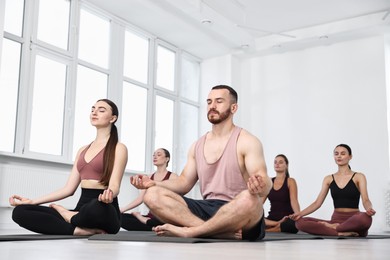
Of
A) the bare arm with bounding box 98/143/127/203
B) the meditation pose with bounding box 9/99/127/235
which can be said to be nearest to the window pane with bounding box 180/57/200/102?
the meditation pose with bounding box 9/99/127/235

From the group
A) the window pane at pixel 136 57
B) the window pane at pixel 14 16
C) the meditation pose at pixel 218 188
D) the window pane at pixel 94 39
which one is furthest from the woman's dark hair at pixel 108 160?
the window pane at pixel 136 57

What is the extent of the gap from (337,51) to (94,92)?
3.88 metres

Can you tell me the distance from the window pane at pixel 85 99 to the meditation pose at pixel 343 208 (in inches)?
120

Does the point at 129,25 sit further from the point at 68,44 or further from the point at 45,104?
the point at 45,104

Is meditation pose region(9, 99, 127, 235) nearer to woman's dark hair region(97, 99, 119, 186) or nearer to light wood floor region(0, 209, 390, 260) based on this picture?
woman's dark hair region(97, 99, 119, 186)

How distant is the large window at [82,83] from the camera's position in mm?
5613

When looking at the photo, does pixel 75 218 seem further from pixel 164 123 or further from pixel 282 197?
pixel 164 123

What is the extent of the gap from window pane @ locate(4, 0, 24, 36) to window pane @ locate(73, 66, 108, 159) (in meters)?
0.98

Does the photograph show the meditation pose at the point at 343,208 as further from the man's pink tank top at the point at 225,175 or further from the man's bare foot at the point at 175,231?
the man's bare foot at the point at 175,231

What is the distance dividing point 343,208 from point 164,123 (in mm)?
3729

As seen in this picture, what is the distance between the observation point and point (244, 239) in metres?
2.71

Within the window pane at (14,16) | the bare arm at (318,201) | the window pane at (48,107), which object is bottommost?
the bare arm at (318,201)

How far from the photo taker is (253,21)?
300 inches

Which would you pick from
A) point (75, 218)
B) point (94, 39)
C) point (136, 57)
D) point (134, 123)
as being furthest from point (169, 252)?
point (136, 57)
